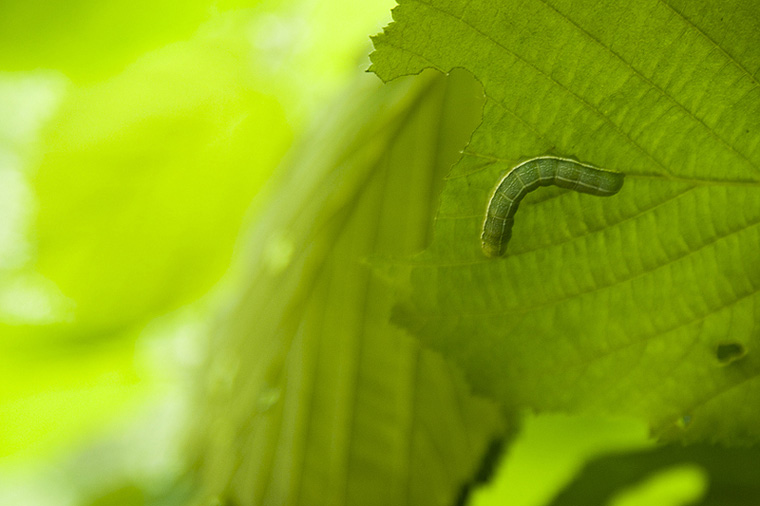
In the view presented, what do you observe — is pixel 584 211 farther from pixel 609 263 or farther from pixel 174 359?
pixel 174 359

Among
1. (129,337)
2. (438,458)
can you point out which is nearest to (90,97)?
(129,337)

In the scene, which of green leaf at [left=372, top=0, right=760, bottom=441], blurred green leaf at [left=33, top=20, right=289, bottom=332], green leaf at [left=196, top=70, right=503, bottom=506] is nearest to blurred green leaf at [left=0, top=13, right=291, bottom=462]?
blurred green leaf at [left=33, top=20, right=289, bottom=332]

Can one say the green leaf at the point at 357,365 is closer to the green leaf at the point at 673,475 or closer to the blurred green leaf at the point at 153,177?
the green leaf at the point at 673,475

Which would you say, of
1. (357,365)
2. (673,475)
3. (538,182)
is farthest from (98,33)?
(673,475)

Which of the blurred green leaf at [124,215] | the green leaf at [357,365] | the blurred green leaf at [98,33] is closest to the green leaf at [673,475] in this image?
the green leaf at [357,365]

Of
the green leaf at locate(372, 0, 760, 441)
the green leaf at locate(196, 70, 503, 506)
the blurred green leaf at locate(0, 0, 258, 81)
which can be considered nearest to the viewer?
the green leaf at locate(372, 0, 760, 441)

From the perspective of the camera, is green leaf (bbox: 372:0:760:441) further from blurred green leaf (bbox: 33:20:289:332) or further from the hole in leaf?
blurred green leaf (bbox: 33:20:289:332)
